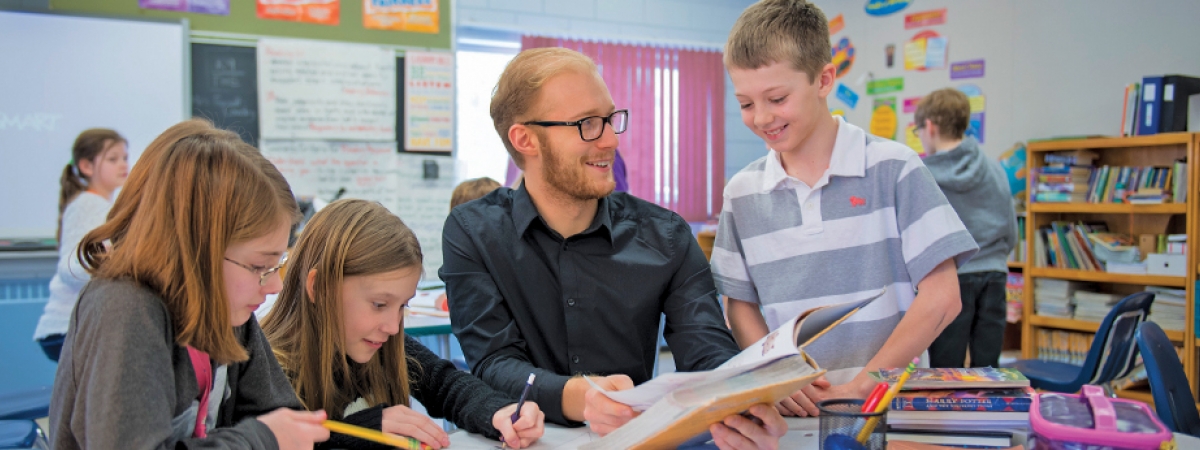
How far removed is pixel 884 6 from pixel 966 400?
16.8 feet

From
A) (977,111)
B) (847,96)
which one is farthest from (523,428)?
(847,96)

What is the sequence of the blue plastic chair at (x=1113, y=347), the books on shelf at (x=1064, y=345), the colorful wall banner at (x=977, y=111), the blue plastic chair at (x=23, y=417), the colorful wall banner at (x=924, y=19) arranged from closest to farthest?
the blue plastic chair at (x=23, y=417) → the blue plastic chair at (x=1113, y=347) → the books on shelf at (x=1064, y=345) → the colorful wall banner at (x=977, y=111) → the colorful wall banner at (x=924, y=19)

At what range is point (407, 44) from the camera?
421 centimetres

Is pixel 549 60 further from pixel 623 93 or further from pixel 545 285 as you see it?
pixel 623 93

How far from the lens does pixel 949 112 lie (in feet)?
11.3

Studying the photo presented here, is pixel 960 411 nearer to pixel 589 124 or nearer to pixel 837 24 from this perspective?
pixel 589 124

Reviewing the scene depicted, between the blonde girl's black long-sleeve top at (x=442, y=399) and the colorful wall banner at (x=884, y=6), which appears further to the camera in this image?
the colorful wall banner at (x=884, y=6)

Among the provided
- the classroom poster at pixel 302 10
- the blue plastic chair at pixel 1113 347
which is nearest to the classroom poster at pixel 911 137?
the blue plastic chair at pixel 1113 347

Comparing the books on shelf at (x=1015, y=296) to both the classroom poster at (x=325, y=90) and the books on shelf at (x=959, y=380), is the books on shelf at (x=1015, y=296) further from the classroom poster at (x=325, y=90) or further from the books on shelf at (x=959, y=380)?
the books on shelf at (x=959, y=380)

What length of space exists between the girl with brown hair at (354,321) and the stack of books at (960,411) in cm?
58

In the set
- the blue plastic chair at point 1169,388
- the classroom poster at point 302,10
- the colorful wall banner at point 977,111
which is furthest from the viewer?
the colorful wall banner at point 977,111

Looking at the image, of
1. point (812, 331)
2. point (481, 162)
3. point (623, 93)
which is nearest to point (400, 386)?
point (812, 331)

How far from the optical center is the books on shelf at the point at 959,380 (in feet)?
3.61

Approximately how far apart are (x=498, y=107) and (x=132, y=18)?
3019 millimetres
